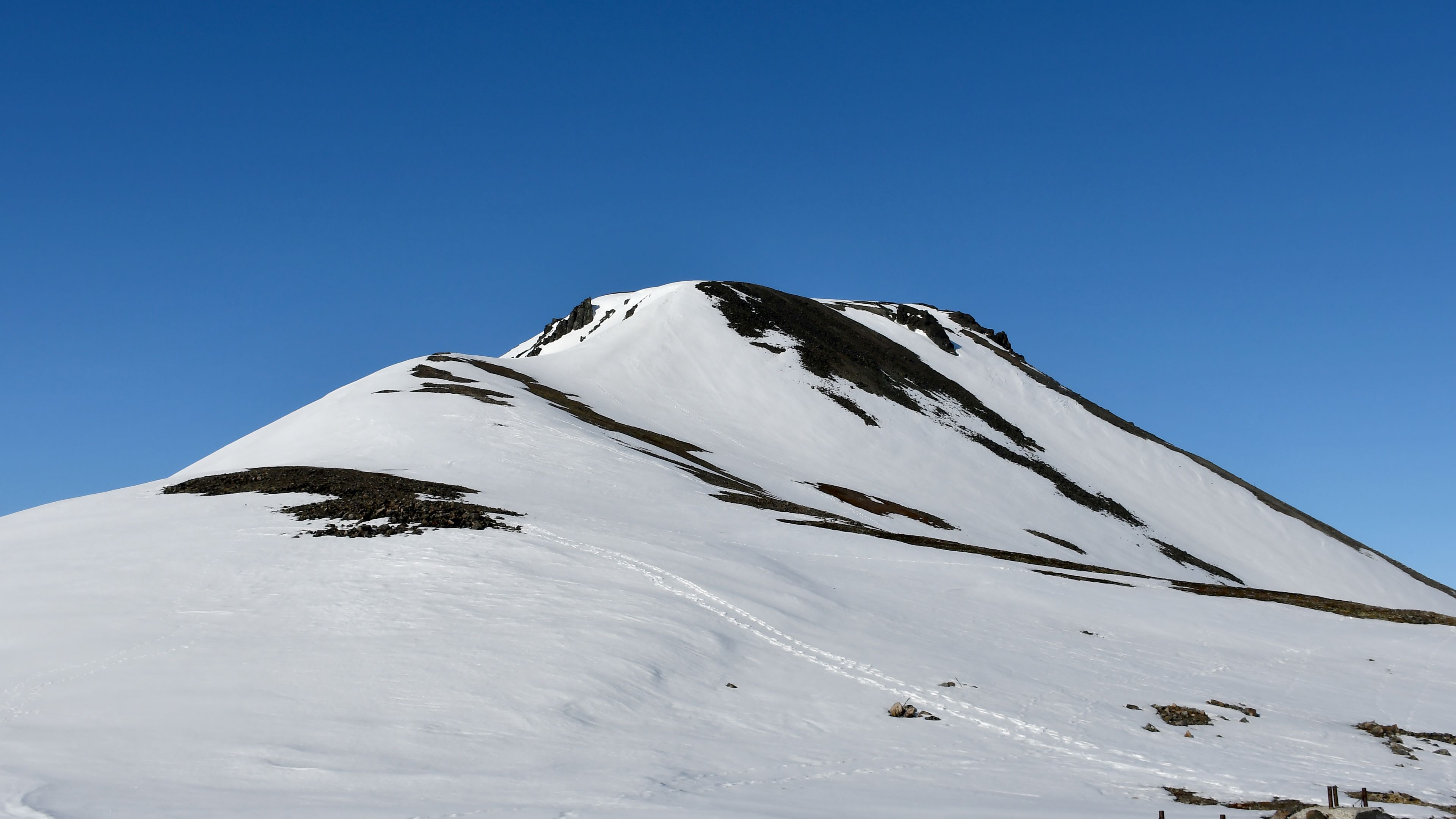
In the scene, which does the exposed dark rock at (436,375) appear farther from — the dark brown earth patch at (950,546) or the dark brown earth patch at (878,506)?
the dark brown earth patch at (950,546)

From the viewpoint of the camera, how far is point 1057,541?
2486 inches

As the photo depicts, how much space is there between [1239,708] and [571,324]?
320 ft

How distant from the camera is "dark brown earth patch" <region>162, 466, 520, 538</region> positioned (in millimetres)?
27391

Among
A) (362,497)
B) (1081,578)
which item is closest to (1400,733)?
(1081,578)

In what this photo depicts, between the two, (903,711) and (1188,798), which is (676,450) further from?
(1188,798)

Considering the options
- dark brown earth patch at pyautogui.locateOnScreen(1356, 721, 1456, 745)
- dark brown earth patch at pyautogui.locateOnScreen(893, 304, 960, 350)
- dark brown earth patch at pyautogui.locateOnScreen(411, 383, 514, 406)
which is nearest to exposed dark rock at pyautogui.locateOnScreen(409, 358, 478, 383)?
dark brown earth patch at pyautogui.locateOnScreen(411, 383, 514, 406)

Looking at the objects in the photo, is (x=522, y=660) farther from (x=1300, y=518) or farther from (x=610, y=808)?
(x=1300, y=518)

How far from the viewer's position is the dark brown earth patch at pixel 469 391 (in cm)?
5116

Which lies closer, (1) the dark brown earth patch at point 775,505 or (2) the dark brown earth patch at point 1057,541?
(1) the dark brown earth patch at point 775,505

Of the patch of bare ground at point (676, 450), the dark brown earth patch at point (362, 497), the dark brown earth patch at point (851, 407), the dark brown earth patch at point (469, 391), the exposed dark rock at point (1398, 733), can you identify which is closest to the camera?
the exposed dark rock at point (1398, 733)

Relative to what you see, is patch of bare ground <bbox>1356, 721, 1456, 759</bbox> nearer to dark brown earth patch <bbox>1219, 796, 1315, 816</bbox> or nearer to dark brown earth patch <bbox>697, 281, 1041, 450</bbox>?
dark brown earth patch <bbox>1219, 796, 1315, 816</bbox>

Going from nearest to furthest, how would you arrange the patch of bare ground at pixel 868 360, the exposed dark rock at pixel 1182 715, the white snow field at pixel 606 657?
the white snow field at pixel 606 657 → the exposed dark rock at pixel 1182 715 → the patch of bare ground at pixel 868 360

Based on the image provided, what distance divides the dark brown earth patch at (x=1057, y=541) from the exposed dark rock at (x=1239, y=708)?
41.6m

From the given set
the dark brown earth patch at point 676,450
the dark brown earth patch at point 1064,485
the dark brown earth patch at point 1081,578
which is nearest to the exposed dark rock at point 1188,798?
the dark brown earth patch at point 1081,578
